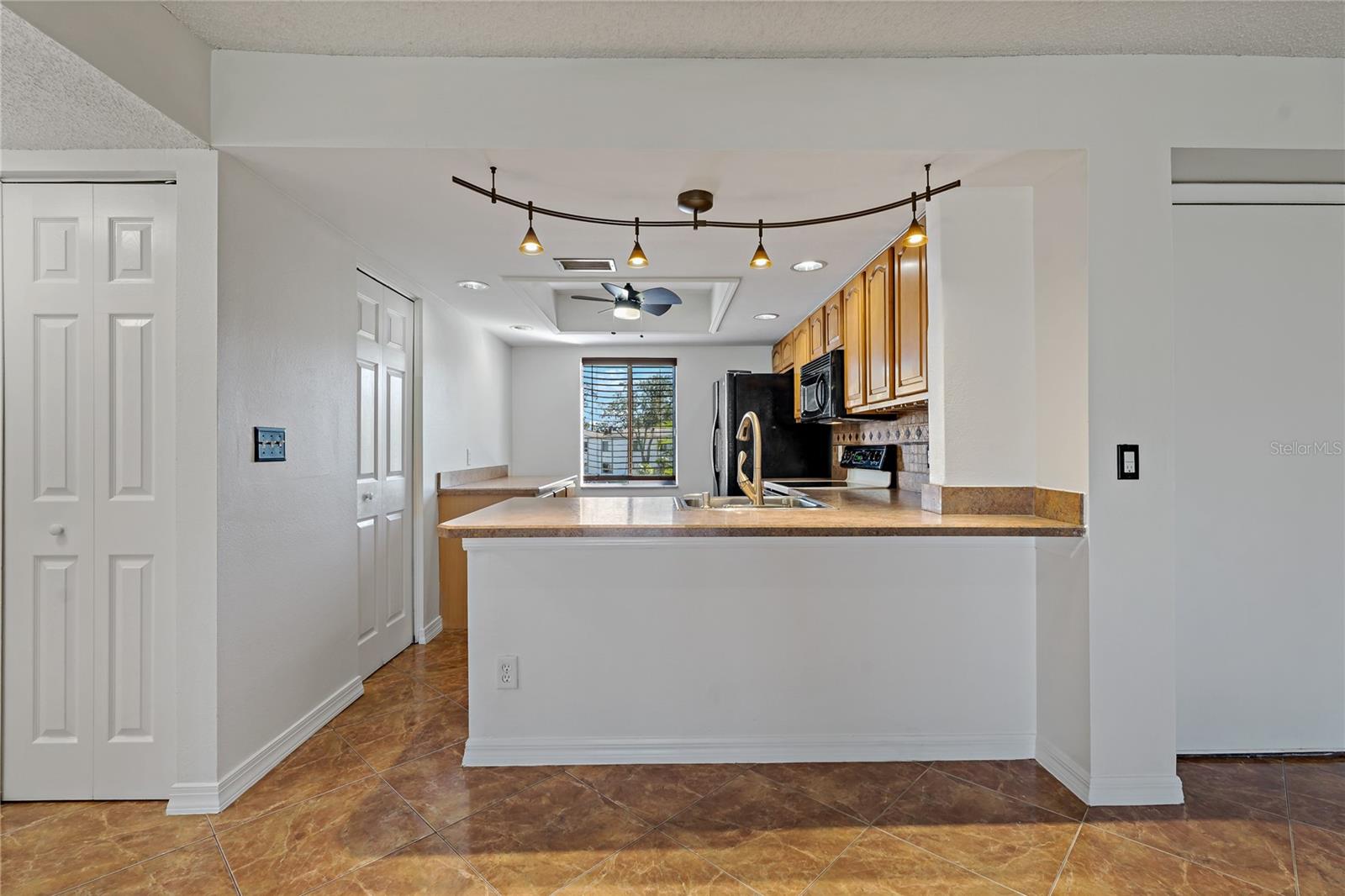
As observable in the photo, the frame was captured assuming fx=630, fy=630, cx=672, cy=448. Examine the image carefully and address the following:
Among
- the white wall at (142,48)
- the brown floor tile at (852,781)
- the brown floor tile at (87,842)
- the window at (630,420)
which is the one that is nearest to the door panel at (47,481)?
the brown floor tile at (87,842)

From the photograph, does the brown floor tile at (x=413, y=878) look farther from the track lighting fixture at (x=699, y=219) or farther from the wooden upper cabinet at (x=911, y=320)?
the wooden upper cabinet at (x=911, y=320)

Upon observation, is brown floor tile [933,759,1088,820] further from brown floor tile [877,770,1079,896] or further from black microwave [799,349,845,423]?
black microwave [799,349,845,423]

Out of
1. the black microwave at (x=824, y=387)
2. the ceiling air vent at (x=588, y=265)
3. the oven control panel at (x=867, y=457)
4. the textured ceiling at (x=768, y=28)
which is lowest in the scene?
the oven control panel at (x=867, y=457)

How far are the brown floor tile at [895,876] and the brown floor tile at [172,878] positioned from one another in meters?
1.57

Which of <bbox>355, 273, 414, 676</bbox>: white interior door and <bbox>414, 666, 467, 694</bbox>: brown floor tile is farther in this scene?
<bbox>355, 273, 414, 676</bbox>: white interior door

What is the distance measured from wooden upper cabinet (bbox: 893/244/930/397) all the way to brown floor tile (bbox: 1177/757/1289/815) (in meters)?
1.63

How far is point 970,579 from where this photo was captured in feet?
7.50

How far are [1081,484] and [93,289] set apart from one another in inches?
129

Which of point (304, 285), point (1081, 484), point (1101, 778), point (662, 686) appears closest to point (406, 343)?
point (304, 285)

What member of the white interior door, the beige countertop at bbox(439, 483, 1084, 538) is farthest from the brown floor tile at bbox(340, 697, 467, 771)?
the beige countertop at bbox(439, 483, 1084, 538)

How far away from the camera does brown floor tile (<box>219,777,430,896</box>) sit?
1.70m

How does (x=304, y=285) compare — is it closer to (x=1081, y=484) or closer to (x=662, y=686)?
(x=662, y=686)

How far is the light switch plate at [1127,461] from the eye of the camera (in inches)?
80.2

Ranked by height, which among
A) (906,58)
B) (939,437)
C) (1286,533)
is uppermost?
(906,58)
